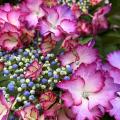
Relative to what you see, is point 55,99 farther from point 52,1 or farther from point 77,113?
point 52,1

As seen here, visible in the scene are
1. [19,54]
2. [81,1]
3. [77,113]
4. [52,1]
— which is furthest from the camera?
[81,1]

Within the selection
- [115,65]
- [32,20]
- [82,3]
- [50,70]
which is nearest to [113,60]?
[115,65]

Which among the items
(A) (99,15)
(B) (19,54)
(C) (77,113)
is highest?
(A) (99,15)

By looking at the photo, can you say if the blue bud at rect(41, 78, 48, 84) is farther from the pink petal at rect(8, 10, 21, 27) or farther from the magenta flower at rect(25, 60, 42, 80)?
the pink petal at rect(8, 10, 21, 27)

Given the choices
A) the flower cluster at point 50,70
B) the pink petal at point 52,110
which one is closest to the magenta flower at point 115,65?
the flower cluster at point 50,70

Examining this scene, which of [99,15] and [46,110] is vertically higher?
[99,15]

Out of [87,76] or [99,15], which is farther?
[99,15]

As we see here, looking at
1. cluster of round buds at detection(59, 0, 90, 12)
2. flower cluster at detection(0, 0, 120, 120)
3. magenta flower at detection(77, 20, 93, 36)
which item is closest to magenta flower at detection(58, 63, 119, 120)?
flower cluster at detection(0, 0, 120, 120)

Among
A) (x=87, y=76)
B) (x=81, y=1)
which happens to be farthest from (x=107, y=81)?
(x=81, y=1)
